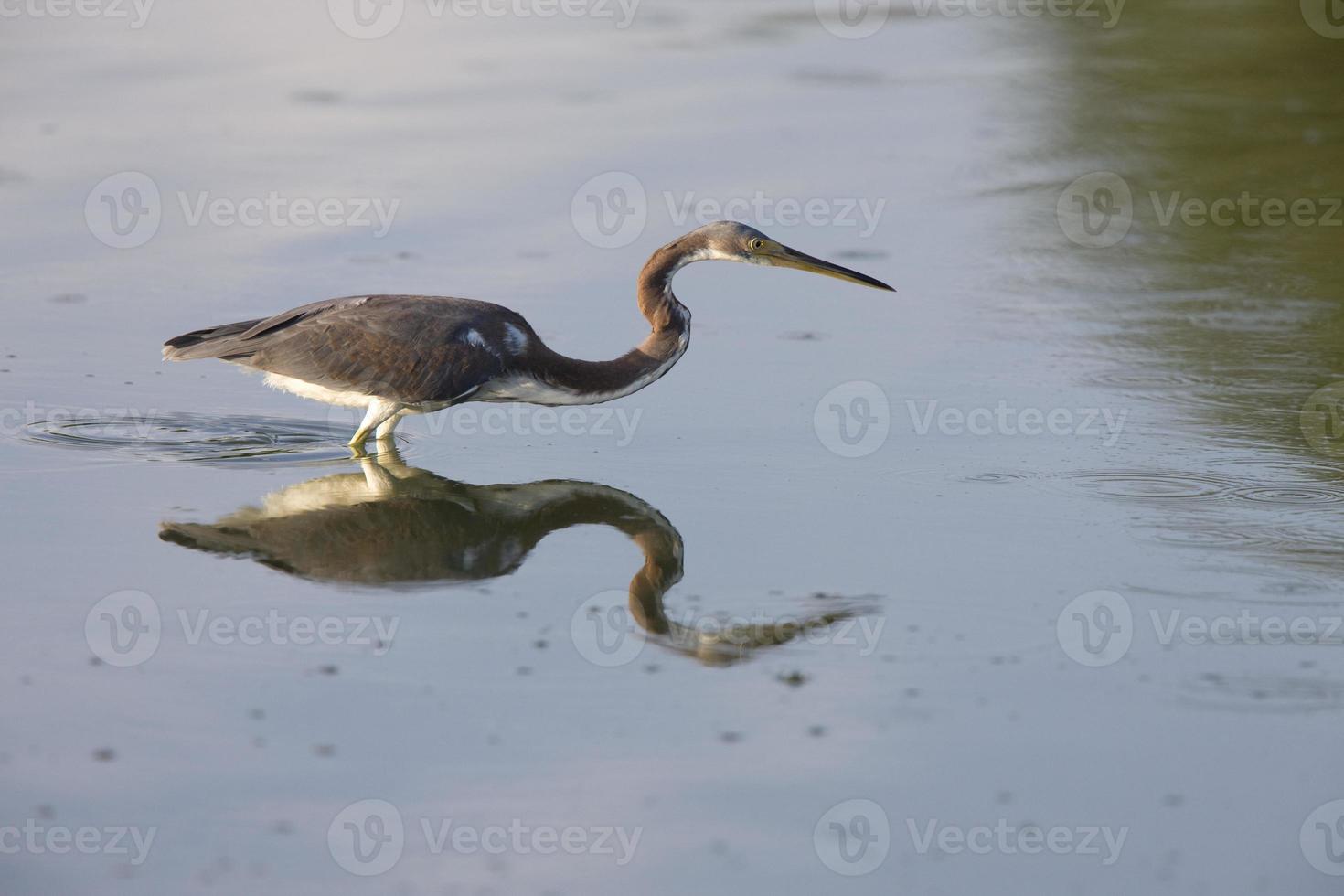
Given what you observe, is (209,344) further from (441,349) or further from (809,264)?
(809,264)

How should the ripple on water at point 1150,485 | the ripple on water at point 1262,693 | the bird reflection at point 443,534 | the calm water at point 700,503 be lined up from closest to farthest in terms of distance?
1. the calm water at point 700,503
2. the ripple on water at point 1262,693
3. the bird reflection at point 443,534
4. the ripple on water at point 1150,485

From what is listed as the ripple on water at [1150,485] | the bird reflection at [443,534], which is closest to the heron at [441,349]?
the bird reflection at [443,534]

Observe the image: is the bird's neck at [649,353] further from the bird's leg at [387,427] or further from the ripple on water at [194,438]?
the ripple on water at [194,438]

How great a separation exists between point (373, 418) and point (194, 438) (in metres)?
1.06

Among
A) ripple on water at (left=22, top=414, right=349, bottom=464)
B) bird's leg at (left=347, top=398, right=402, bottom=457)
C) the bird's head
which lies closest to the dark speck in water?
ripple on water at (left=22, top=414, right=349, bottom=464)

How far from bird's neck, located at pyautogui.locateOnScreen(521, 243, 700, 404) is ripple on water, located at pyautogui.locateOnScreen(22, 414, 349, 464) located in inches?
55.3

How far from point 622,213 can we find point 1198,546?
663 cm

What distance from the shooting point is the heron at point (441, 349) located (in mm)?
Answer: 9633

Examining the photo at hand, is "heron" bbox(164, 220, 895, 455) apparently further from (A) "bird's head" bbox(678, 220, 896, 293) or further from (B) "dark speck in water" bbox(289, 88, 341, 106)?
(B) "dark speck in water" bbox(289, 88, 341, 106)

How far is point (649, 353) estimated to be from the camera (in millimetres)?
9945

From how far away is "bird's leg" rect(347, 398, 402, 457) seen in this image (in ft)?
32.3

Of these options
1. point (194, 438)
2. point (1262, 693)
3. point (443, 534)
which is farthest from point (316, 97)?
point (1262, 693)

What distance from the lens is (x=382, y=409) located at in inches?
389

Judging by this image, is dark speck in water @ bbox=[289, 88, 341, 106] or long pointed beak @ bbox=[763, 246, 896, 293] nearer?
long pointed beak @ bbox=[763, 246, 896, 293]
